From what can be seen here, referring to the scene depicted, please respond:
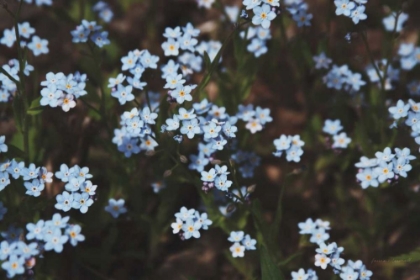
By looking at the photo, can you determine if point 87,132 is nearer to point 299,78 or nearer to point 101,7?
point 101,7

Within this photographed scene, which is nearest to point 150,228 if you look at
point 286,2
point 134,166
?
point 134,166

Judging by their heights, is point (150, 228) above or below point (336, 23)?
below

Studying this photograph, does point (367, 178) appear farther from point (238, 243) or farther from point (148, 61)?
point (148, 61)

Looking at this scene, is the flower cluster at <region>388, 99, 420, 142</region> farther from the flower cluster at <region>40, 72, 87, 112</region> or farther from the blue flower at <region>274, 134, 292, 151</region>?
the flower cluster at <region>40, 72, 87, 112</region>

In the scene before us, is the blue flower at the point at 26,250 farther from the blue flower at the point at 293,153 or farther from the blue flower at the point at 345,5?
the blue flower at the point at 345,5

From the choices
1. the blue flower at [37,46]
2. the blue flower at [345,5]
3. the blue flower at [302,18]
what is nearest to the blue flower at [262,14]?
the blue flower at [345,5]
